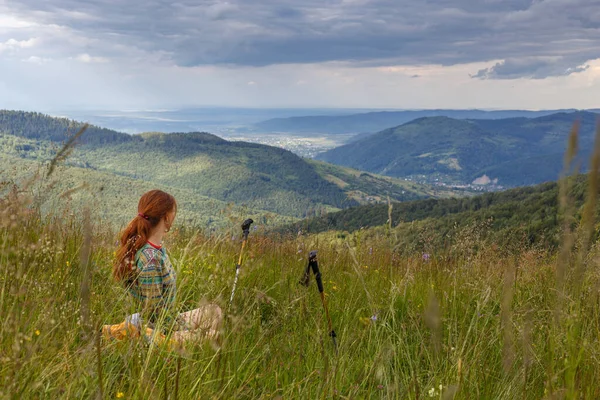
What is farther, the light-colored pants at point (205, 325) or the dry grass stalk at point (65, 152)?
the light-colored pants at point (205, 325)

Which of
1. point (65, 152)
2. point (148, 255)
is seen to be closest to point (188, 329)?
point (65, 152)

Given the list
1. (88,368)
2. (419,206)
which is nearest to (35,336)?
(88,368)

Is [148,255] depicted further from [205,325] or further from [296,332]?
[205,325]

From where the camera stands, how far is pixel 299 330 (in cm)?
284

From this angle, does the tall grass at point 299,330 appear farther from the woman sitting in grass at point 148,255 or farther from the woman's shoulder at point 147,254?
the woman's shoulder at point 147,254

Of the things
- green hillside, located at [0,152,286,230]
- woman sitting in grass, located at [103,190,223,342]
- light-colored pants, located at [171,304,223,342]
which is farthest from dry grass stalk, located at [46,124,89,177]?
woman sitting in grass, located at [103,190,223,342]

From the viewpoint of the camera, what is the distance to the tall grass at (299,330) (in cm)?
152

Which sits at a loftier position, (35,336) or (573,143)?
(573,143)

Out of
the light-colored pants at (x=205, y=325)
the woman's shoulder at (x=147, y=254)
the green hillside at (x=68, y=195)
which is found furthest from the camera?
the woman's shoulder at (x=147, y=254)

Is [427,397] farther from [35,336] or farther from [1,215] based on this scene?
[1,215]

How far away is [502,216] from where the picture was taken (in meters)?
55.5

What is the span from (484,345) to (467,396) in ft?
3.16

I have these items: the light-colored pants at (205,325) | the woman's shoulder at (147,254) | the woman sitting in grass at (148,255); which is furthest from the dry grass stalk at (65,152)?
the woman's shoulder at (147,254)

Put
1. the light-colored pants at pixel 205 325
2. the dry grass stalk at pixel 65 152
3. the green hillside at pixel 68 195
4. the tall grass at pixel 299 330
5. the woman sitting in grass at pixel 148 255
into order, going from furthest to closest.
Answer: the woman sitting in grass at pixel 148 255 < the green hillside at pixel 68 195 < the light-colored pants at pixel 205 325 < the dry grass stalk at pixel 65 152 < the tall grass at pixel 299 330
